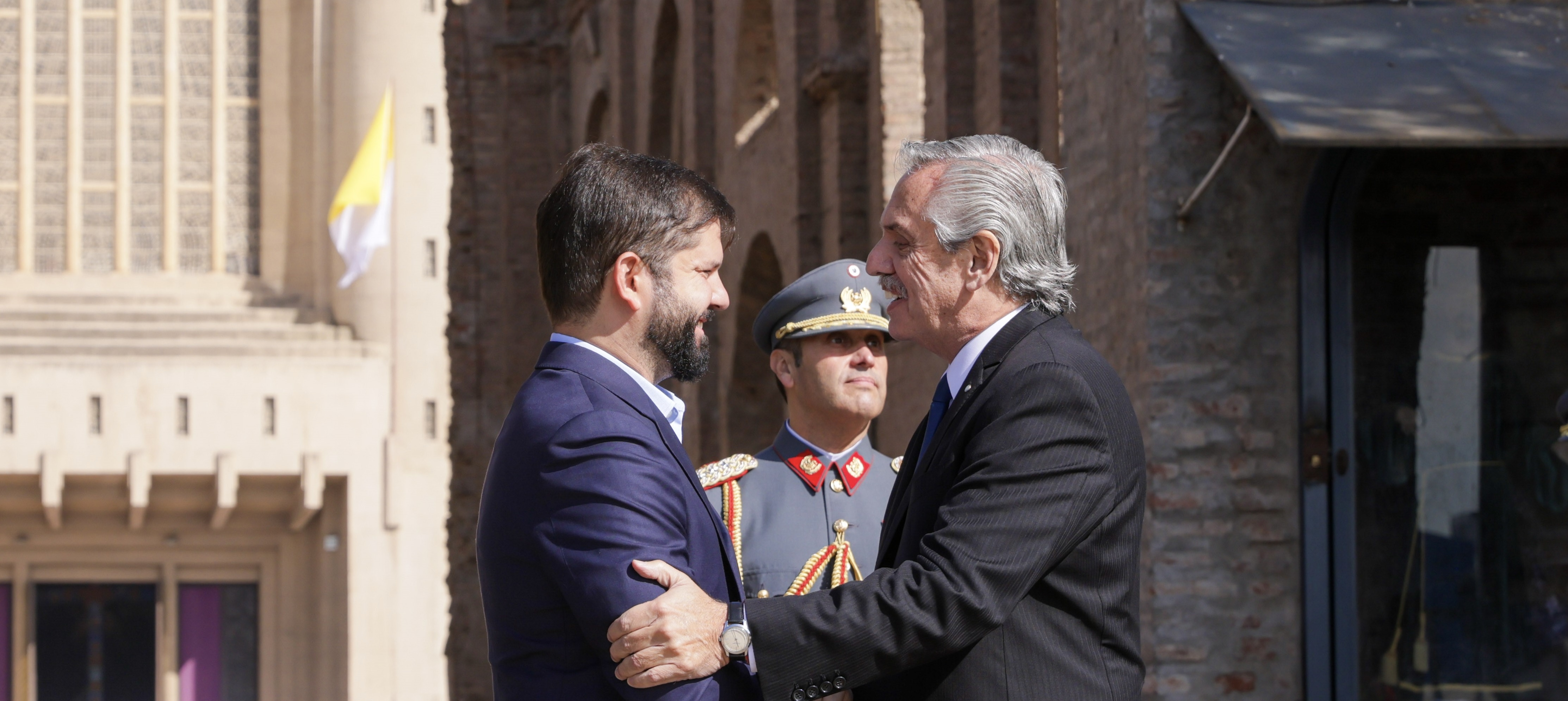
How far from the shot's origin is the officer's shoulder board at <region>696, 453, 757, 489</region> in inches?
177

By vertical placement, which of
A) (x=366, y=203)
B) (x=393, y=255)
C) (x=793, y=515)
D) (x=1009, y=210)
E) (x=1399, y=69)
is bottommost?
(x=793, y=515)

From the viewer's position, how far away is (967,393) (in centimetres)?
300

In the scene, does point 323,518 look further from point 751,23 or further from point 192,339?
point 751,23

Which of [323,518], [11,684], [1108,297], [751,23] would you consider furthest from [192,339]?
[1108,297]

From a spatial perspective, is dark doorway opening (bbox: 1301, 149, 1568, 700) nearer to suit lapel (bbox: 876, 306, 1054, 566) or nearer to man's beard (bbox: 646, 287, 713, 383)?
suit lapel (bbox: 876, 306, 1054, 566)

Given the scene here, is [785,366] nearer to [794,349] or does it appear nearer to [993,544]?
[794,349]

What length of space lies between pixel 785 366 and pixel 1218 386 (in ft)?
7.69

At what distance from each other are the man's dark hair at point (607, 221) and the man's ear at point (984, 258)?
0.42 meters

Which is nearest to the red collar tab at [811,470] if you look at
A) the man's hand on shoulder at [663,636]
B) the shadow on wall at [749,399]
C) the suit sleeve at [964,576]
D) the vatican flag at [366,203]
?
the suit sleeve at [964,576]

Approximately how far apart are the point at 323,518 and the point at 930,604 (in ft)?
106

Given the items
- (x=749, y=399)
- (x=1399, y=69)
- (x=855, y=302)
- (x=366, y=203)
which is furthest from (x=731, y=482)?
(x=366, y=203)

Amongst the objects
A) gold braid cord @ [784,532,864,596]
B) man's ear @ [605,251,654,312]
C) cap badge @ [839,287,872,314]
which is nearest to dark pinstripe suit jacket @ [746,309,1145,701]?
man's ear @ [605,251,654,312]

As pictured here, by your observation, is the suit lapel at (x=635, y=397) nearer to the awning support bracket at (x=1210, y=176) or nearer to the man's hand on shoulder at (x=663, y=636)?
the man's hand on shoulder at (x=663, y=636)

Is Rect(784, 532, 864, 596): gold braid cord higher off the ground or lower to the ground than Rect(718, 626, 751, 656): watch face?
lower
